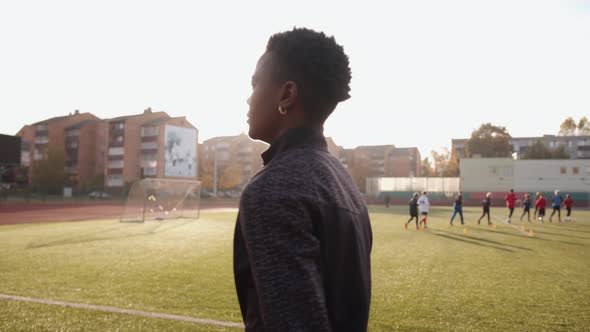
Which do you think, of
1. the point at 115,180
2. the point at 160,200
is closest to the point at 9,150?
the point at 160,200

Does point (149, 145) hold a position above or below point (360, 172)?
above

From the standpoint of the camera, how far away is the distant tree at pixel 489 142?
74.8m

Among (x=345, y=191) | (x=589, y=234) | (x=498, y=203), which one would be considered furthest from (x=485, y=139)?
(x=345, y=191)

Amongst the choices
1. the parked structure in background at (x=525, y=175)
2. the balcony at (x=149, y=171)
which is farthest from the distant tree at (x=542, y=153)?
the balcony at (x=149, y=171)

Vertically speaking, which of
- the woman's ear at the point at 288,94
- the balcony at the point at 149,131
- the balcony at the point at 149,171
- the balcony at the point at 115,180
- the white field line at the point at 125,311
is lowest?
the white field line at the point at 125,311

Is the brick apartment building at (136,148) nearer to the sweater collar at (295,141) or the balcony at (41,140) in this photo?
the balcony at (41,140)

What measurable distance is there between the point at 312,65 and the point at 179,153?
69.3 meters

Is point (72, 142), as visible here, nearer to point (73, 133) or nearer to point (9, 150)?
point (73, 133)

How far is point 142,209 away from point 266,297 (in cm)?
2668

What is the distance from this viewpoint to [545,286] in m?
8.12

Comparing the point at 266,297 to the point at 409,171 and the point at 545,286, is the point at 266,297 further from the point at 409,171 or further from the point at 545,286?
the point at 409,171

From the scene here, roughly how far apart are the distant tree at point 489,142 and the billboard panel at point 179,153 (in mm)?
49497

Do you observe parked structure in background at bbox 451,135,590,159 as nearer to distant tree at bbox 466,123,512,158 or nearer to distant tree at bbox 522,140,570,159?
distant tree at bbox 466,123,512,158

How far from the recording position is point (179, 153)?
68.2 metres
